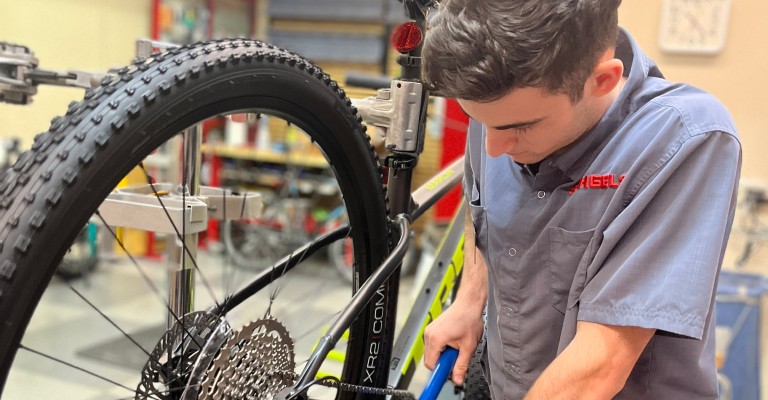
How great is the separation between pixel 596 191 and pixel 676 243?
0.12 m

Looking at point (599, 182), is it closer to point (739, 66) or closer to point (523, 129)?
point (523, 129)

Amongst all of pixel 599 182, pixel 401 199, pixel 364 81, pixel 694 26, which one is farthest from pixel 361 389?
pixel 694 26

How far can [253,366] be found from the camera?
28.9 inches

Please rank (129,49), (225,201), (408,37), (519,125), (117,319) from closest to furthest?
(519,125)
(408,37)
(225,201)
(117,319)
(129,49)

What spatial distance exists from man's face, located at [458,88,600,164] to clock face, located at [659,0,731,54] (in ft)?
6.45

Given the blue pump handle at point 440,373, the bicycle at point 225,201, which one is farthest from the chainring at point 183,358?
the blue pump handle at point 440,373

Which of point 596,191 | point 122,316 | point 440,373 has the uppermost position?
point 596,191

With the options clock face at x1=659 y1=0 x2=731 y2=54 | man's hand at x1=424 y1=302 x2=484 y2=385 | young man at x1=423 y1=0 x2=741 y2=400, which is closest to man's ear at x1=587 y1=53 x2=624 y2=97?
young man at x1=423 y1=0 x2=741 y2=400

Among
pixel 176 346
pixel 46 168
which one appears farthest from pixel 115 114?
pixel 176 346

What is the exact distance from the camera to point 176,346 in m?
0.74

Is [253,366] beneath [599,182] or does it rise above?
beneath

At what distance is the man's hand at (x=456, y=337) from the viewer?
3.23 ft

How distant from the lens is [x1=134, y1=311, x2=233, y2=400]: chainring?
0.69m

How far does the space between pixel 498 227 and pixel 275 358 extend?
0.35 meters
